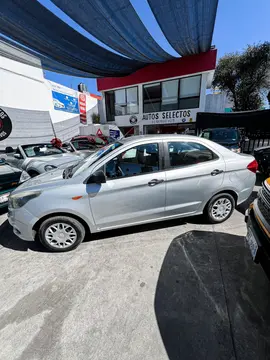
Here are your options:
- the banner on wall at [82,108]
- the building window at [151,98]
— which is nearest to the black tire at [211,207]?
the building window at [151,98]

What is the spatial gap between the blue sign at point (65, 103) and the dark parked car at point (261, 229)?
16.2 metres

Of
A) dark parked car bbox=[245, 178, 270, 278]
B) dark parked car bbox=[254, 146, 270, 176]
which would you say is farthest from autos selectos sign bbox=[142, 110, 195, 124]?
dark parked car bbox=[245, 178, 270, 278]

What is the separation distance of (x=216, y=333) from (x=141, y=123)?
1440 centimetres

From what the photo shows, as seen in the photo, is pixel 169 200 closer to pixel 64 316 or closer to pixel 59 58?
pixel 64 316

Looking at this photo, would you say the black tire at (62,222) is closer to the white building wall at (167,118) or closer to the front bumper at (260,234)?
the front bumper at (260,234)

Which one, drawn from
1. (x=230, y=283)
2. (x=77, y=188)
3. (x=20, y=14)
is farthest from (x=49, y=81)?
(x=230, y=283)

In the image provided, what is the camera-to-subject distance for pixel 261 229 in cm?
166

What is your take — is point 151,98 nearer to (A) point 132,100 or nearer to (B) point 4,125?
(A) point 132,100

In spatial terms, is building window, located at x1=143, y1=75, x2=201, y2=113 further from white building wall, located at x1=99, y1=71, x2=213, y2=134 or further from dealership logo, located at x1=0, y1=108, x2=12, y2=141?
dealership logo, located at x1=0, y1=108, x2=12, y2=141

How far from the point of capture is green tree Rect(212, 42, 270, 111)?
13.7 metres

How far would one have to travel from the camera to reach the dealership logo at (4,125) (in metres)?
9.70

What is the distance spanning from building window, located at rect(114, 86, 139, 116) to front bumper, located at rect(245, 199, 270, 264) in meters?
14.3

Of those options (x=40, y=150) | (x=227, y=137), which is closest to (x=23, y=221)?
(x=40, y=150)

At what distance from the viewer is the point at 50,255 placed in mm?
2523
